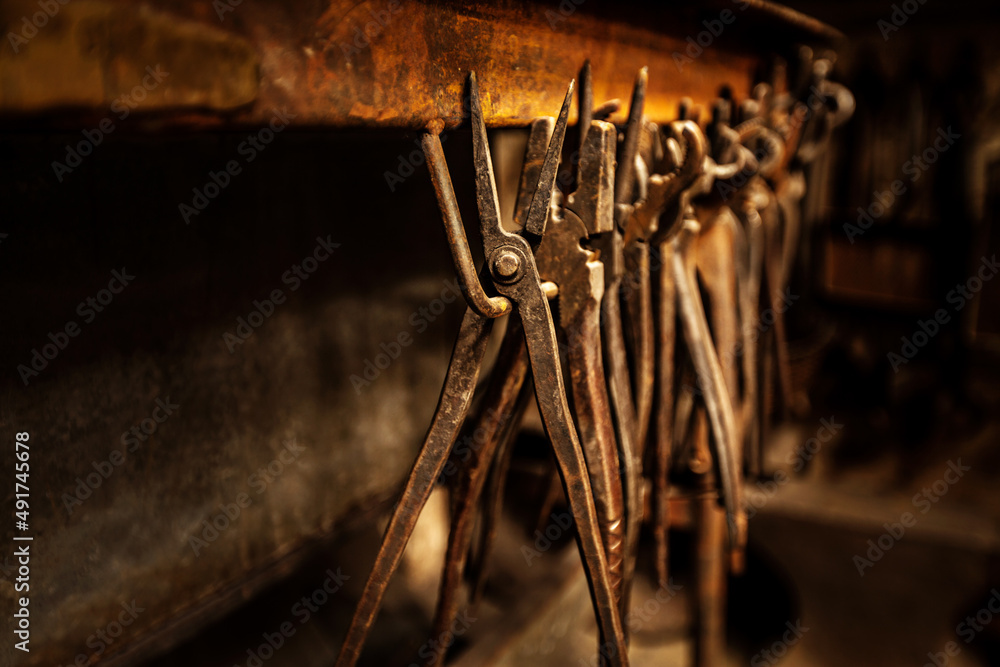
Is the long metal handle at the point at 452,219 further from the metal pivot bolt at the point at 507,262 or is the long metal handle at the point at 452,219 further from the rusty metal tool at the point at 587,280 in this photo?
the rusty metal tool at the point at 587,280

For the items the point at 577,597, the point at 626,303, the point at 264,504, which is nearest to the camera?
the point at 626,303

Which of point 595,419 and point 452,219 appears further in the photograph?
point 595,419

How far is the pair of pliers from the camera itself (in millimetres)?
668

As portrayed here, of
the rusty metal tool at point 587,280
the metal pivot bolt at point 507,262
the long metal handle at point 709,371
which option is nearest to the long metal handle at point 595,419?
the rusty metal tool at point 587,280

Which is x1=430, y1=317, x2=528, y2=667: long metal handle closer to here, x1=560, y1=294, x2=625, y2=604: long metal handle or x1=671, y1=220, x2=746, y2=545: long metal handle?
x1=560, y1=294, x2=625, y2=604: long metal handle

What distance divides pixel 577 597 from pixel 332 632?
0.60 meters

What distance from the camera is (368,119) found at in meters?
0.60

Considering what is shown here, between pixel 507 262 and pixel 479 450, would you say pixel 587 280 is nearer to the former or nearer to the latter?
pixel 507 262

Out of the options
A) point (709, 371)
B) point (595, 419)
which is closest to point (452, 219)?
point (595, 419)

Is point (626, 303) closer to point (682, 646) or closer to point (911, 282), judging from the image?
point (682, 646)

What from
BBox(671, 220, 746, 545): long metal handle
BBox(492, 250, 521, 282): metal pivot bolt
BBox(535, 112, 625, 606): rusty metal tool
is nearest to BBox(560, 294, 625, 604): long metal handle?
BBox(535, 112, 625, 606): rusty metal tool

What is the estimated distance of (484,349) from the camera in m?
0.69

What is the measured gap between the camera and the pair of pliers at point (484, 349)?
2.19ft

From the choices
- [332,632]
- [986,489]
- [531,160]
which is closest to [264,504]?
[332,632]
